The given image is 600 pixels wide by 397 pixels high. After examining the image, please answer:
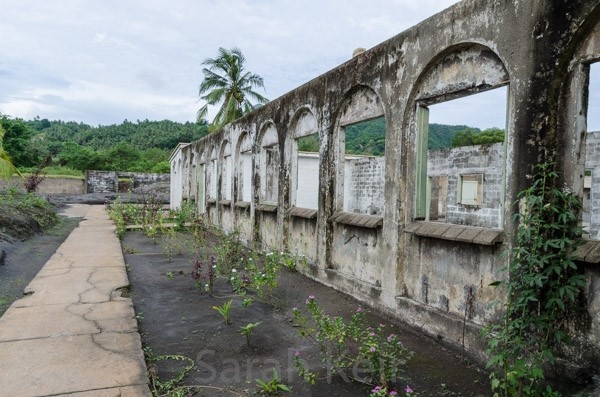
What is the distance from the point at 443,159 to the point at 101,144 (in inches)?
2480

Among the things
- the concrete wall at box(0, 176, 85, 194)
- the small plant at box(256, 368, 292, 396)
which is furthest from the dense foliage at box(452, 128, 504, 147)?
the concrete wall at box(0, 176, 85, 194)

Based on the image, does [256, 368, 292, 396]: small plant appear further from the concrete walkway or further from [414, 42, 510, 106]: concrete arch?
[414, 42, 510, 106]: concrete arch

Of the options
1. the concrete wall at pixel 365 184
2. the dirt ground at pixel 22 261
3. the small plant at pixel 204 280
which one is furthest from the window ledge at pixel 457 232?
the dirt ground at pixel 22 261

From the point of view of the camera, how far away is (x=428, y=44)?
485 centimetres

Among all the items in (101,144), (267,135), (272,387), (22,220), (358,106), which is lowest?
(272,387)

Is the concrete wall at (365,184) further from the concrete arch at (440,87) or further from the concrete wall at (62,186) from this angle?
the concrete wall at (62,186)

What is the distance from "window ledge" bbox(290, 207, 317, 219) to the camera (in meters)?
7.48

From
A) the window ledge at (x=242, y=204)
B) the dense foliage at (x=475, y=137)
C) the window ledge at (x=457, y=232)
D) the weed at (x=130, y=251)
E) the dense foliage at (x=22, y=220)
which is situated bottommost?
the weed at (x=130, y=251)

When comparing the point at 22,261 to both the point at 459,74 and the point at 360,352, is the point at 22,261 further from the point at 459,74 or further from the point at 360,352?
the point at 459,74

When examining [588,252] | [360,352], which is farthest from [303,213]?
[588,252]

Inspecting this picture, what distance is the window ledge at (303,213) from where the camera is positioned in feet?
24.5

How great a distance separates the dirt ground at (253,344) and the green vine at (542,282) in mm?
474

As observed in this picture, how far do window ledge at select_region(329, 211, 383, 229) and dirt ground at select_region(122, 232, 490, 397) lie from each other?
1.08 meters

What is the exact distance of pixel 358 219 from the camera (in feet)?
20.1
